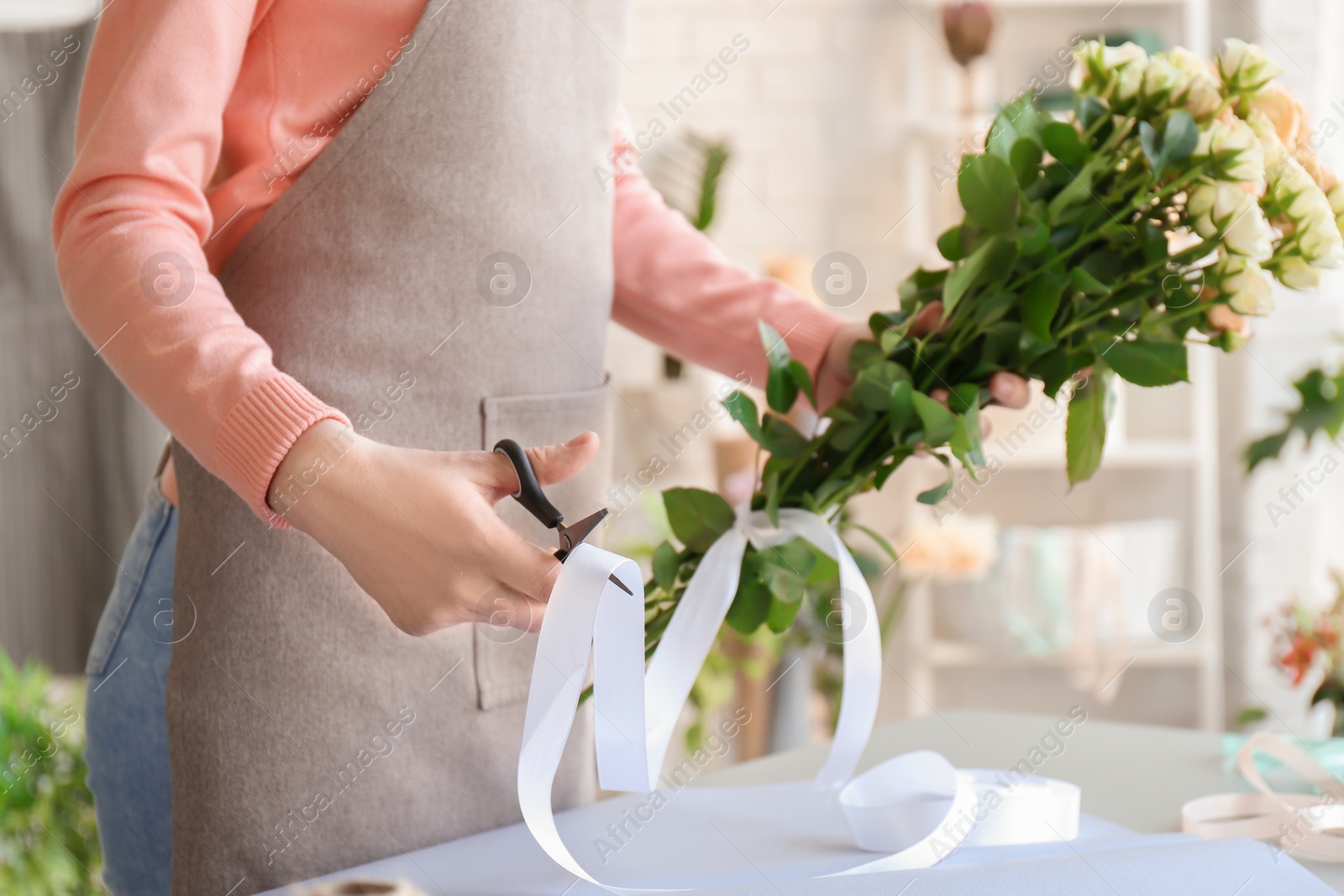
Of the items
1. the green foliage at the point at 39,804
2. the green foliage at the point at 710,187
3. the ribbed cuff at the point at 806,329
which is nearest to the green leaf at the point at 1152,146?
the ribbed cuff at the point at 806,329

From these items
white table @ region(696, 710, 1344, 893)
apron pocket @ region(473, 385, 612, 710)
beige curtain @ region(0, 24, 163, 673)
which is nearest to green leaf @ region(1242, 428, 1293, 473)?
white table @ region(696, 710, 1344, 893)

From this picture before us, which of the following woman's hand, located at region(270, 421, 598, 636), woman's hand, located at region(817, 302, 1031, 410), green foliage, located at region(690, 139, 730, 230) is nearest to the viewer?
woman's hand, located at region(270, 421, 598, 636)

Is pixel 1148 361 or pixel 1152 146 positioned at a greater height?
pixel 1152 146

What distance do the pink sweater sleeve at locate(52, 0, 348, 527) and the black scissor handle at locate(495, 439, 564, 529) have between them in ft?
0.25

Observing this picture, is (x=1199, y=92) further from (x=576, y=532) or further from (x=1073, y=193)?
(x=576, y=532)

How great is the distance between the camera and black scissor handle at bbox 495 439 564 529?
44cm

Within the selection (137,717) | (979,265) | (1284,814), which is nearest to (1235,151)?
(979,265)

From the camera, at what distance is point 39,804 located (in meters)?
Result: 1.23

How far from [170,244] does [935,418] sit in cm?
38

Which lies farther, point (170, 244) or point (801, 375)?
point (801, 375)

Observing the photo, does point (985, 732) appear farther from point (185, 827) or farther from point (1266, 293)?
point (185, 827)

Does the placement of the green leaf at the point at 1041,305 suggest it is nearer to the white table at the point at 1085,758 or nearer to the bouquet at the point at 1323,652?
the white table at the point at 1085,758

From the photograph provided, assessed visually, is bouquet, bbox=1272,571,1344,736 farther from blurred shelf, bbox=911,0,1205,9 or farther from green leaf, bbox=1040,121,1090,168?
blurred shelf, bbox=911,0,1205,9

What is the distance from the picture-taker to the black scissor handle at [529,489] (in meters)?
0.44
